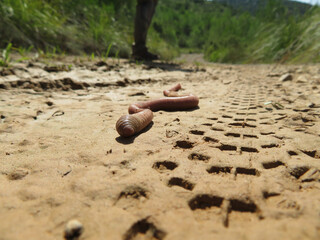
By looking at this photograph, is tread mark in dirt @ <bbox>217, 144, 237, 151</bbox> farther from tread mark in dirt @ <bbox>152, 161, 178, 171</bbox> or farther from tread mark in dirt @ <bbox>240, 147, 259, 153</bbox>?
tread mark in dirt @ <bbox>152, 161, 178, 171</bbox>

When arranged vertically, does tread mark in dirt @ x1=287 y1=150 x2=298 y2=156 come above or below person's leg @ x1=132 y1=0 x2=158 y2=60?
below

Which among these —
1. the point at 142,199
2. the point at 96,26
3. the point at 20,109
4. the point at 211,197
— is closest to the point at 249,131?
the point at 211,197

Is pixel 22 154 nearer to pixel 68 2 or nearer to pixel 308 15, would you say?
pixel 68 2

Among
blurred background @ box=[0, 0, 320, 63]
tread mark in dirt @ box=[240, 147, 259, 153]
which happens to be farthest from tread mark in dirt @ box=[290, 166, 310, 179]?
blurred background @ box=[0, 0, 320, 63]

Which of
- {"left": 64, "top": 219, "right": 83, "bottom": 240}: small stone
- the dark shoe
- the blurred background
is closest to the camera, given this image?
{"left": 64, "top": 219, "right": 83, "bottom": 240}: small stone

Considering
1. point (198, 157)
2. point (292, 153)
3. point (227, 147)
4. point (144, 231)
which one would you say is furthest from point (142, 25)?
point (144, 231)

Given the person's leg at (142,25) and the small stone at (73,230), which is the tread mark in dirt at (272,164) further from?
the person's leg at (142,25)
